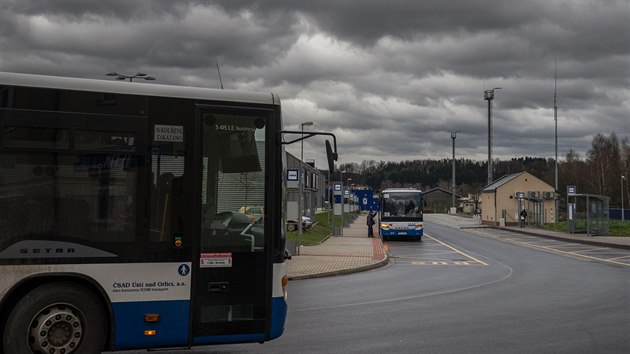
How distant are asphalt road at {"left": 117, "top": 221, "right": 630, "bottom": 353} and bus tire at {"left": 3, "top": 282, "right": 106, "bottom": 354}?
1.86m

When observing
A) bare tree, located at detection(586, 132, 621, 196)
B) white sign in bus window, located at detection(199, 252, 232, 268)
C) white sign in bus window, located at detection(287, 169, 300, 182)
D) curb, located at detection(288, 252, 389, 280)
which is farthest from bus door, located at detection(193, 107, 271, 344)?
bare tree, located at detection(586, 132, 621, 196)

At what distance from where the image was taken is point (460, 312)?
10.9 metres

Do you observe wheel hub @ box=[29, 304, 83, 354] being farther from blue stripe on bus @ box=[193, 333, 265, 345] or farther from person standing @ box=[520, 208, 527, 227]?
person standing @ box=[520, 208, 527, 227]

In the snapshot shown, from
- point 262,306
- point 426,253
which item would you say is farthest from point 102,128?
point 426,253

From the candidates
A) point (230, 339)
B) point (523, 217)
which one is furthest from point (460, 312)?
point (523, 217)

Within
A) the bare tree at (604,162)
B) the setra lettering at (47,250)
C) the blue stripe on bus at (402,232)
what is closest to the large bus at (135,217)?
the setra lettering at (47,250)

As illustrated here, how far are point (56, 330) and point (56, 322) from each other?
0.09 metres

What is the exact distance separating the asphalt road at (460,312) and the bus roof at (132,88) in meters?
3.12

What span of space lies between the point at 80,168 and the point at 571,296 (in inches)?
421

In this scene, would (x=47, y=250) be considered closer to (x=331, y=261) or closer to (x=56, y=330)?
(x=56, y=330)

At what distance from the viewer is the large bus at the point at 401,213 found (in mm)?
36688

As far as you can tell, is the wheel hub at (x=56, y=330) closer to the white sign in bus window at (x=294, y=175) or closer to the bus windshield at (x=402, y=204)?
the white sign in bus window at (x=294, y=175)

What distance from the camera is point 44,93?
6277 millimetres

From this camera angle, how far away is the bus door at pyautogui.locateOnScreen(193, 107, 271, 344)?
659 centimetres
